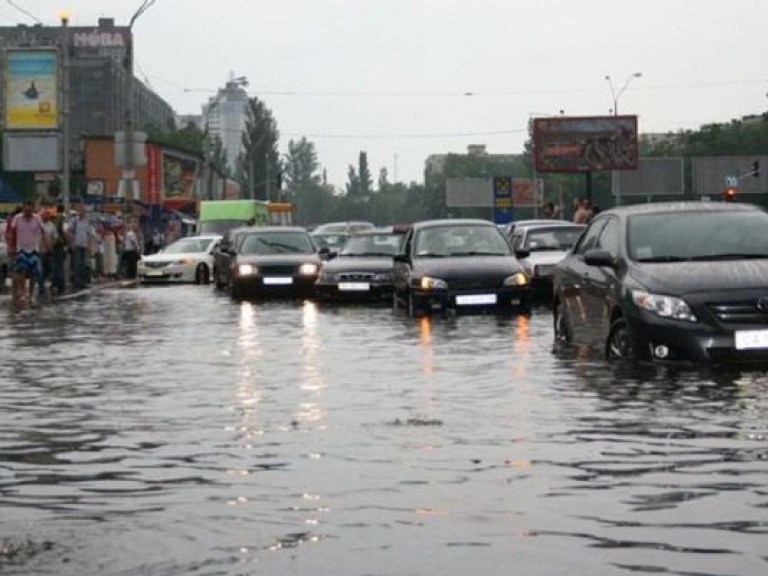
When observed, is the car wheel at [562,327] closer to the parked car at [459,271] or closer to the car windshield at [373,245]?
the parked car at [459,271]

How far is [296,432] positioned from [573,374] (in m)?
4.21

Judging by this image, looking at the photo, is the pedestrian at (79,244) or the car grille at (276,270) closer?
the car grille at (276,270)

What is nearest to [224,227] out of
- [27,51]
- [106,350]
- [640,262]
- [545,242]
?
[27,51]

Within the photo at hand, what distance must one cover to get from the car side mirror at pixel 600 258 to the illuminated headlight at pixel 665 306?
0.80 m

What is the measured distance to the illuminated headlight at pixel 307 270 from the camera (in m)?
31.8

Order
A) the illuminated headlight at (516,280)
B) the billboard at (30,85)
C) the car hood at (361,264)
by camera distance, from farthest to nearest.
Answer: the billboard at (30,85)
the car hood at (361,264)
the illuminated headlight at (516,280)

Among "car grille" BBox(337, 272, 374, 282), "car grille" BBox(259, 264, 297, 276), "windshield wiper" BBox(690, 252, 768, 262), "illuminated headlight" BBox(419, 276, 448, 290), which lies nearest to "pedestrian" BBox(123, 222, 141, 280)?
"car grille" BBox(259, 264, 297, 276)

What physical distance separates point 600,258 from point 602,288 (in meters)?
0.34

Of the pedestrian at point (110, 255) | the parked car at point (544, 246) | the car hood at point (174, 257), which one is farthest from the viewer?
the pedestrian at point (110, 255)

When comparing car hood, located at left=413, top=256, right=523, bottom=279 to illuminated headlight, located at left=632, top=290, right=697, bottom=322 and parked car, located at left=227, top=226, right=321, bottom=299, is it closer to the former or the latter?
parked car, located at left=227, top=226, right=321, bottom=299

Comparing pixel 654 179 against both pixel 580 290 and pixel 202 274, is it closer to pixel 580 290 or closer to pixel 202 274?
pixel 202 274

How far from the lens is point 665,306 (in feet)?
43.6

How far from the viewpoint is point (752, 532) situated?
672cm

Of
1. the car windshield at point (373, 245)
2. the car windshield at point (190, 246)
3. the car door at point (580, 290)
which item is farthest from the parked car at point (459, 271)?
the car windshield at point (190, 246)
